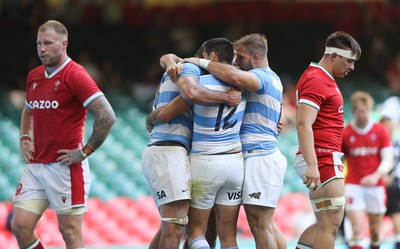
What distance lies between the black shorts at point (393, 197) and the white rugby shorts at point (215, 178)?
4863mm

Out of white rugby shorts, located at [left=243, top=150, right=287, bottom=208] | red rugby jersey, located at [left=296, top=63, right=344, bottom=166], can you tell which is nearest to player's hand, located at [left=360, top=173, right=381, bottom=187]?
red rugby jersey, located at [left=296, top=63, right=344, bottom=166]

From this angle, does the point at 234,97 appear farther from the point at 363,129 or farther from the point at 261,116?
the point at 363,129

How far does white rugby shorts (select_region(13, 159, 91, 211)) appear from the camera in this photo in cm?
937

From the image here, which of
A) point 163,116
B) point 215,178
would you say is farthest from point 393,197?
point 163,116

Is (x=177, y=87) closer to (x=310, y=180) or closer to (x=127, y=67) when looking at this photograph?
(x=310, y=180)

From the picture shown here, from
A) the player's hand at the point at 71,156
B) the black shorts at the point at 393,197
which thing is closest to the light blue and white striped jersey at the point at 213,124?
the player's hand at the point at 71,156

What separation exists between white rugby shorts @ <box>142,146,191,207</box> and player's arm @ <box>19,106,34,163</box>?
114 centimetres

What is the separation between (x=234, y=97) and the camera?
9250mm

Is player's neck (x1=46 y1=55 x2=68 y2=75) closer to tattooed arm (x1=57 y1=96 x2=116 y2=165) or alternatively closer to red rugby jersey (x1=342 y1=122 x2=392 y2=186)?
tattooed arm (x1=57 y1=96 x2=116 y2=165)

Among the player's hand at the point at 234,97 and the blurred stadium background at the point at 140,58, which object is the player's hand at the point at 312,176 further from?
Answer: the blurred stadium background at the point at 140,58

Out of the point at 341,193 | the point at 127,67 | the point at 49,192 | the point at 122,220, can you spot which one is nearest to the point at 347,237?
the point at 122,220

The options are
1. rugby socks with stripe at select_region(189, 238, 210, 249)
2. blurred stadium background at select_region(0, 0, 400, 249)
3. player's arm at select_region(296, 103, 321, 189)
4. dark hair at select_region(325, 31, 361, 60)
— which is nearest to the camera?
player's arm at select_region(296, 103, 321, 189)

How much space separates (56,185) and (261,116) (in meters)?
1.99

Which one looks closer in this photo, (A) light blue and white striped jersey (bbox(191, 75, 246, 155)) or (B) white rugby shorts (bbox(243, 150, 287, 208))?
(A) light blue and white striped jersey (bbox(191, 75, 246, 155))
